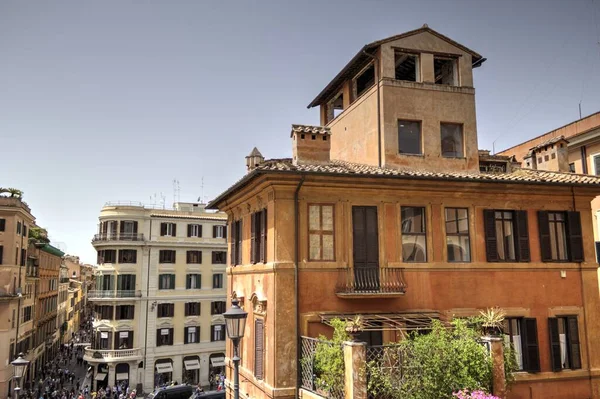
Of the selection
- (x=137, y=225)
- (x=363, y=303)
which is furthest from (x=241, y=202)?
(x=137, y=225)

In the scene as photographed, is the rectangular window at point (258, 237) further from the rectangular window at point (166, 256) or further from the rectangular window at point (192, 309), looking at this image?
the rectangular window at point (192, 309)

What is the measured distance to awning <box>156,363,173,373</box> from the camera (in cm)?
4597

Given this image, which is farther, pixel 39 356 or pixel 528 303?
pixel 39 356

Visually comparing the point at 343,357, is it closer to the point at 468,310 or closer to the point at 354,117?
the point at 468,310

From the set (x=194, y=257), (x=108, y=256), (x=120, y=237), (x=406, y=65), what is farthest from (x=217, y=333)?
(x=406, y=65)

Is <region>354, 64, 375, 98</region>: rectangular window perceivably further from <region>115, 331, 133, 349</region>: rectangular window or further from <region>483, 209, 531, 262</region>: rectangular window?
<region>115, 331, 133, 349</region>: rectangular window

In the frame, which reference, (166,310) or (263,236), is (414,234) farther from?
(166,310)

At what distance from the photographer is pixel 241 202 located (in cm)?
1830

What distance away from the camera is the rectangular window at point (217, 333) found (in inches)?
1948

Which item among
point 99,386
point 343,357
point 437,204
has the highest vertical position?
point 437,204

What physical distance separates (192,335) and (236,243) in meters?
31.9

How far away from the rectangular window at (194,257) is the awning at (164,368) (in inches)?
378

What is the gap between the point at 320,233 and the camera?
594 inches

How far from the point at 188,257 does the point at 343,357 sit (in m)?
39.0
